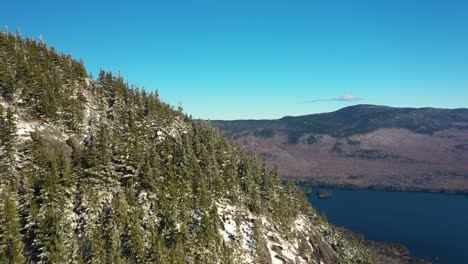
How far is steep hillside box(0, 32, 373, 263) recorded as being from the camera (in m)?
54.2

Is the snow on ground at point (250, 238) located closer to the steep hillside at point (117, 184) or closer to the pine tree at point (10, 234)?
the steep hillside at point (117, 184)

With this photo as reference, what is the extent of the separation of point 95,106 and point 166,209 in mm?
45298

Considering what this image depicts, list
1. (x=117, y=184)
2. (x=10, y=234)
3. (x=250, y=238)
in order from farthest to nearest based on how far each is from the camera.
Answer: (x=250, y=238)
(x=117, y=184)
(x=10, y=234)

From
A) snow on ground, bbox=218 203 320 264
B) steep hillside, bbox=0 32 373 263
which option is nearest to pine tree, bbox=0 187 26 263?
steep hillside, bbox=0 32 373 263

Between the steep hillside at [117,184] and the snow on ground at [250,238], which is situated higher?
the steep hillside at [117,184]

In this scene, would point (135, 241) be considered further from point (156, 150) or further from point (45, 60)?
point (45, 60)

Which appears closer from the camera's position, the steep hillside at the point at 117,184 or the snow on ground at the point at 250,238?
the steep hillside at the point at 117,184

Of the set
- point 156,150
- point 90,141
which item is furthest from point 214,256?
point 90,141

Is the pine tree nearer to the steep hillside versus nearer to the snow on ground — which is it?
the steep hillside

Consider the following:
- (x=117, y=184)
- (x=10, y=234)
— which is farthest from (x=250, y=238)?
(x=10, y=234)

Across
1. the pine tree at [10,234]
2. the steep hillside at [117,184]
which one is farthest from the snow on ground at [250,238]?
the pine tree at [10,234]

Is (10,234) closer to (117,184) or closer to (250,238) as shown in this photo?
(117,184)

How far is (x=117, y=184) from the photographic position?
6900 cm

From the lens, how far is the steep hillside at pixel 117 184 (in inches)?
2136
